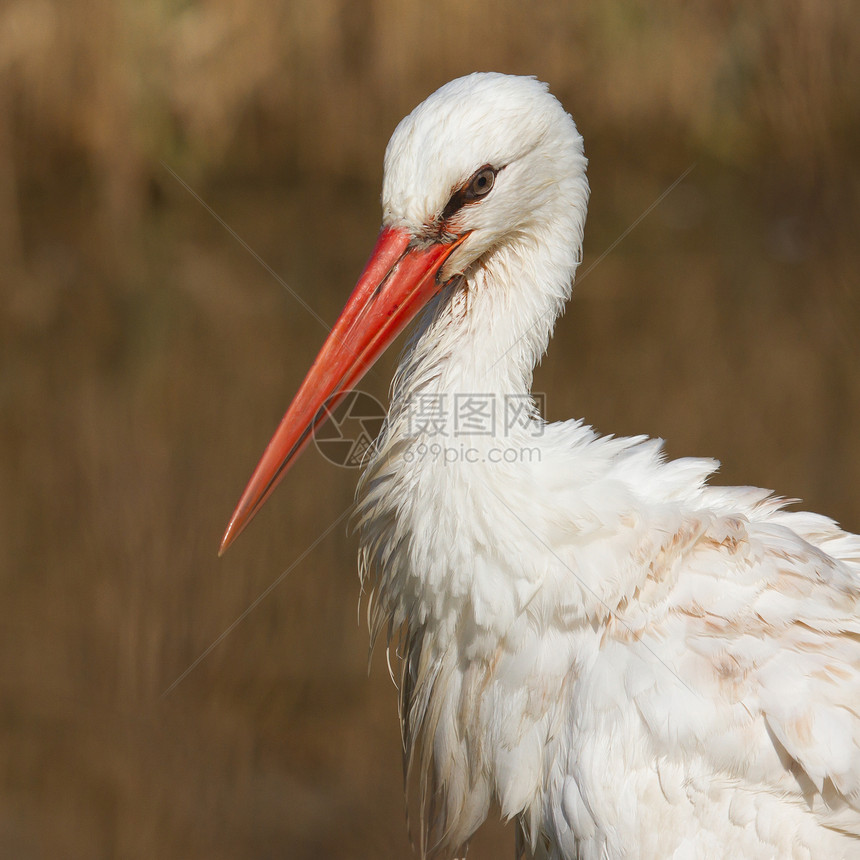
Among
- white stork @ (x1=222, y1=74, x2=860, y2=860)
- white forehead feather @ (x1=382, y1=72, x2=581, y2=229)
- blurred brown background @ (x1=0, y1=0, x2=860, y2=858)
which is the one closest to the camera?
white stork @ (x1=222, y1=74, x2=860, y2=860)

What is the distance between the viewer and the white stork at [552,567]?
5.96ft

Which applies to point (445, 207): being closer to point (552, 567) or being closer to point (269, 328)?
point (552, 567)

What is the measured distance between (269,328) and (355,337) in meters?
4.48

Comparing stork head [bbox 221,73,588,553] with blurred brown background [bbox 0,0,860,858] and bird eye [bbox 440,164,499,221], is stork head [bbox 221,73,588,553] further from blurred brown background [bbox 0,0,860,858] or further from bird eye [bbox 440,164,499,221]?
blurred brown background [bbox 0,0,860,858]

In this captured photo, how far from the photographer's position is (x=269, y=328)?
255 inches

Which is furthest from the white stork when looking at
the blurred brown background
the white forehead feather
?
the blurred brown background

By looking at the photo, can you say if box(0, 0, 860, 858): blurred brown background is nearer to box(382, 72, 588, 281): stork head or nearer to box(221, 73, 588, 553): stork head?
box(221, 73, 588, 553): stork head

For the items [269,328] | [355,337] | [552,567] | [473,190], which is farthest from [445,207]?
[269,328]

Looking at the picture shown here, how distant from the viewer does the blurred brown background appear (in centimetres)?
377

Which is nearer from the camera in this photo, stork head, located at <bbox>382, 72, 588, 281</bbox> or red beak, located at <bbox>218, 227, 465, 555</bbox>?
stork head, located at <bbox>382, 72, 588, 281</bbox>

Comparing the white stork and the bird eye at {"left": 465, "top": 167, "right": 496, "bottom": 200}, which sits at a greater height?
the bird eye at {"left": 465, "top": 167, "right": 496, "bottom": 200}

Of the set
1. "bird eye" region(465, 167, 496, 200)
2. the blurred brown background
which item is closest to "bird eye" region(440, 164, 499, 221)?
"bird eye" region(465, 167, 496, 200)

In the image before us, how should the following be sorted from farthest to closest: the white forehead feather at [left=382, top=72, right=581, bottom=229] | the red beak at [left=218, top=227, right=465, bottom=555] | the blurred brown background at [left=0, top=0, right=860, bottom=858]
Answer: the blurred brown background at [left=0, top=0, right=860, bottom=858], the red beak at [left=218, top=227, right=465, bottom=555], the white forehead feather at [left=382, top=72, right=581, bottom=229]

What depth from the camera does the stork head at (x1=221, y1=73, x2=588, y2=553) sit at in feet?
6.44
